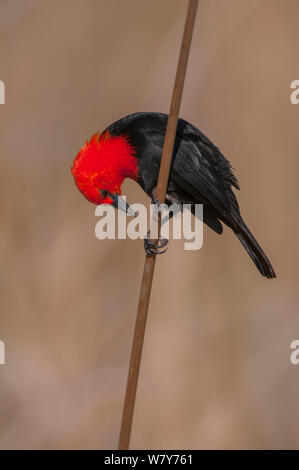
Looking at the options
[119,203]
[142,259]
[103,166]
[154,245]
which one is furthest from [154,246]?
[142,259]

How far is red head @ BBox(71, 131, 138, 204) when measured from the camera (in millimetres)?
2541

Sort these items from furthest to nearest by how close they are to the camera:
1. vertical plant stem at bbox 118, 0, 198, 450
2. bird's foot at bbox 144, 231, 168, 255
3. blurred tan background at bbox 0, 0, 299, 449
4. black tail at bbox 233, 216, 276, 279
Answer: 1. blurred tan background at bbox 0, 0, 299, 449
2. black tail at bbox 233, 216, 276, 279
3. bird's foot at bbox 144, 231, 168, 255
4. vertical plant stem at bbox 118, 0, 198, 450

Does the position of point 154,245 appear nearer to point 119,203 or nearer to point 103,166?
point 119,203

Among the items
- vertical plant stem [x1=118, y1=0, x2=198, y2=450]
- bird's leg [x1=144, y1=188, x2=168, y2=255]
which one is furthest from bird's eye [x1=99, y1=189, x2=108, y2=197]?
vertical plant stem [x1=118, y1=0, x2=198, y2=450]

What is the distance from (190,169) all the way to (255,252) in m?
0.45

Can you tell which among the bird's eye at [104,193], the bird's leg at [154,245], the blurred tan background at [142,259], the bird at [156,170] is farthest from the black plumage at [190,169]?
the blurred tan background at [142,259]

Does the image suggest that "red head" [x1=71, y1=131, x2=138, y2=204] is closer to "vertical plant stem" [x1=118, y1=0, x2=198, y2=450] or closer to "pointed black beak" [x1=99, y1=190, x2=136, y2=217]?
"pointed black beak" [x1=99, y1=190, x2=136, y2=217]

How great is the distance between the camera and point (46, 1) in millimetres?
3287

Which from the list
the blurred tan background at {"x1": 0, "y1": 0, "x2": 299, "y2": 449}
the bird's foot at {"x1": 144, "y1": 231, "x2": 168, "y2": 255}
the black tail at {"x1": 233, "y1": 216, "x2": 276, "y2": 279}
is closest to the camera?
the bird's foot at {"x1": 144, "y1": 231, "x2": 168, "y2": 255}

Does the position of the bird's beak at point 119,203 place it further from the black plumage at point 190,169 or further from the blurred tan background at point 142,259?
the blurred tan background at point 142,259

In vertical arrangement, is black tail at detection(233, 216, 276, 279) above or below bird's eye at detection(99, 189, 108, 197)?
below

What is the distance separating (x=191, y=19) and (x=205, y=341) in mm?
1966

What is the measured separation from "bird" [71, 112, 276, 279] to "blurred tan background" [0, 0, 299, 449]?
47cm

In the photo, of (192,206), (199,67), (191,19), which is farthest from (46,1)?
(191,19)
